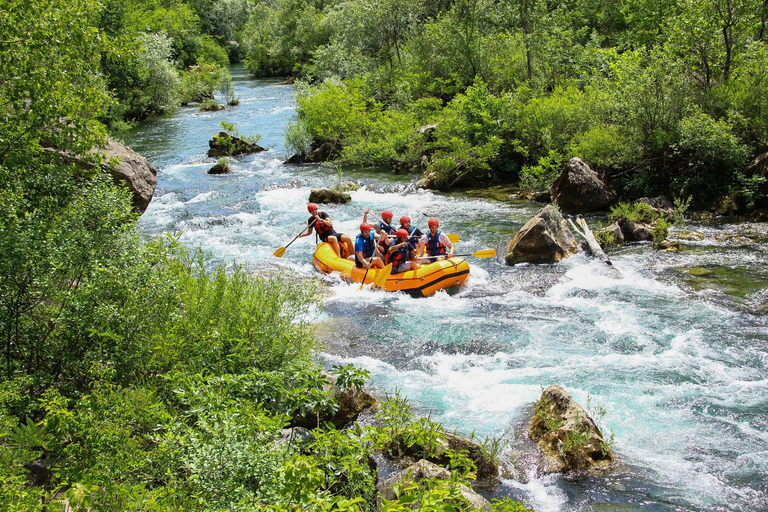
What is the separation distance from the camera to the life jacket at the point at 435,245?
1066 cm

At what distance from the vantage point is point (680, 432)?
19.3 feet

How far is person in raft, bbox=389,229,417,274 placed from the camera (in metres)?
10.3

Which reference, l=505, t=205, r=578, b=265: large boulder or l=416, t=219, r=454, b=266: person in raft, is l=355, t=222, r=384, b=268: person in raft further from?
l=505, t=205, r=578, b=265: large boulder

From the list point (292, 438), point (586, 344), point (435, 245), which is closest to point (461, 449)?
point (292, 438)

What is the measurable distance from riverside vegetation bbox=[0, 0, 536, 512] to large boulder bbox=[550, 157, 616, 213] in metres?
8.75

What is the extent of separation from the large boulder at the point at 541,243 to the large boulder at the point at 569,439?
17.4 feet

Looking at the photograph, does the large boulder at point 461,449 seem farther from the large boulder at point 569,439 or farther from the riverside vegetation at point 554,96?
the riverside vegetation at point 554,96

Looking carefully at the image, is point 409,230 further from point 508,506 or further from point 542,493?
point 508,506

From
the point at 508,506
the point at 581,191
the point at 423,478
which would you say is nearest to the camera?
the point at 508,506

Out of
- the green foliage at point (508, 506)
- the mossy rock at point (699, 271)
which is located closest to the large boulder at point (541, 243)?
the mossy rock at point (699, 271)

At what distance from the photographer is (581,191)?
522 inches

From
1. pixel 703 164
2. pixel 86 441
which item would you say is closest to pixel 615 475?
pixel 86 441

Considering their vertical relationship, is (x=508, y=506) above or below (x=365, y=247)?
above

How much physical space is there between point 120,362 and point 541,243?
7853 mm
